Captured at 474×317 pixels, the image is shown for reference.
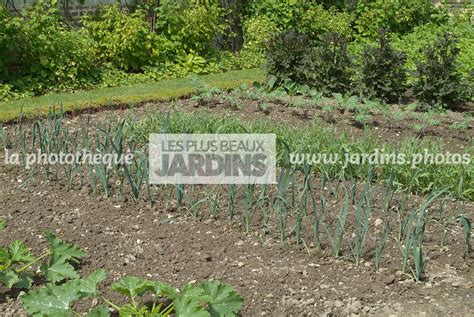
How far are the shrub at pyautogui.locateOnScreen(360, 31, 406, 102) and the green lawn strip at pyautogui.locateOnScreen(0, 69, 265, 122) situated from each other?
152 centimetres

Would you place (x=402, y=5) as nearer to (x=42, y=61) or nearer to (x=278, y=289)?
(x=42, y=61)

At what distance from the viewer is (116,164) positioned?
5180 mm

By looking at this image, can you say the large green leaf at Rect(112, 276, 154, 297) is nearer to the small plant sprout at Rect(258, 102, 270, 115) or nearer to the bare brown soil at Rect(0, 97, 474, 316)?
the bare brown soil at Rect(0, 97, 474, 316)

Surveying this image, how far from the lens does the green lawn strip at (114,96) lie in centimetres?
761

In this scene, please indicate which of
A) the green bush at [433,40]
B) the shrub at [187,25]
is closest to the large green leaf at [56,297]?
the green bush at [433,40]

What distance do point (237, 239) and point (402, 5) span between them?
35.0ft

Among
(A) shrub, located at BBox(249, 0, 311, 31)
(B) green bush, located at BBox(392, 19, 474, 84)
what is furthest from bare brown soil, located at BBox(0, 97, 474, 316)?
(A) shrub, located at BBox(249, 0, 311, 31)

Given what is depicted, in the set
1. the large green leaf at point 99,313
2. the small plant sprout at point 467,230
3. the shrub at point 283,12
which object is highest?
the shrub at point 283,12

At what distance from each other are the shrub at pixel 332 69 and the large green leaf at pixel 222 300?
17.4 ft

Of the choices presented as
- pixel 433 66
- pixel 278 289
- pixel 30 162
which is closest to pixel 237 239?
pixel 278 289

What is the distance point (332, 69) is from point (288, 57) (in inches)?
24.4

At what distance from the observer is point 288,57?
9016 millimetres

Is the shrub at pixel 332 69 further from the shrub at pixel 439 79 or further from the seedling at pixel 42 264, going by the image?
the seedling at pixel 42 264

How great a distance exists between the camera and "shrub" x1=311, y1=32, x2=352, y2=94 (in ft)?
28.5
